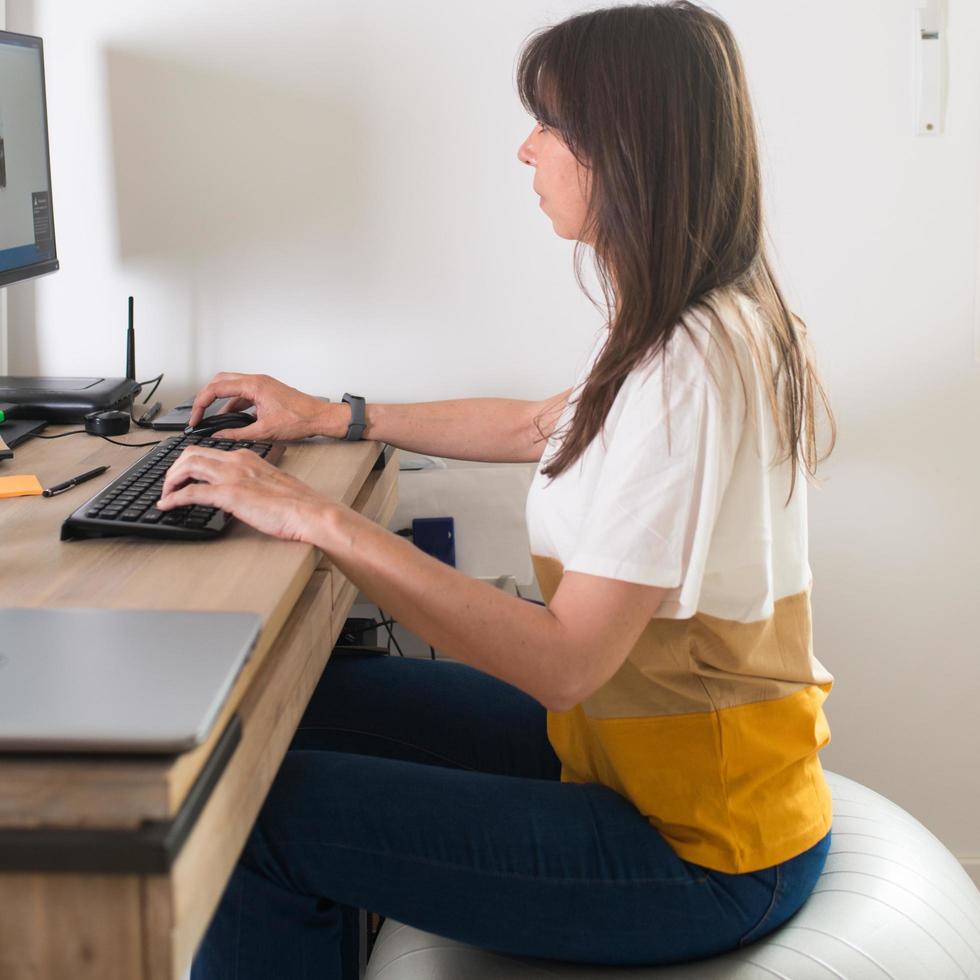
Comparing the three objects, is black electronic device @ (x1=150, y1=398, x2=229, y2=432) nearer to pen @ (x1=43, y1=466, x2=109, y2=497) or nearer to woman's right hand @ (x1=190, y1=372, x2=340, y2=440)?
woman's right hand @ (x1=190, y1=372, x2=340, y2=440)

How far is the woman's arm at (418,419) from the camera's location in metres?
1.49

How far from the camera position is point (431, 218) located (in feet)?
5.99

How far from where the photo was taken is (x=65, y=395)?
1608 mm

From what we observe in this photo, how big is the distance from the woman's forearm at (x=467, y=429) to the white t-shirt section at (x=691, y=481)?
0.49 meters

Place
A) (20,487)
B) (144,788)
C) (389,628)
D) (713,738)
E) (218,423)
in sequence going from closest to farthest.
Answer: (144,788), (713,738), (20,487), (218,423), (389,628)

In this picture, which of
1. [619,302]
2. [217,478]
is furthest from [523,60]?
[217,478]

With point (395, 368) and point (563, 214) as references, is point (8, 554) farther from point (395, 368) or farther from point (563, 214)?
point (395, 368)

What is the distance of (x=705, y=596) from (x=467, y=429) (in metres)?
0.61

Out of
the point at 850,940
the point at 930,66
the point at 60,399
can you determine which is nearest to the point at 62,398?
the point at 60,399

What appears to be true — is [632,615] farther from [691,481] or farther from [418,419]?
[418,419]

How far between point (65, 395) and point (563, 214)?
82 centimetres

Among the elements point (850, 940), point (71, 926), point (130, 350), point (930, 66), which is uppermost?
point (930, 66)

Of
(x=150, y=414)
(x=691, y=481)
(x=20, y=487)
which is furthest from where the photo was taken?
(x=150, y=414)

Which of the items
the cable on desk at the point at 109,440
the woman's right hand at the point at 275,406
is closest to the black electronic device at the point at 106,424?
the cable on desk at the point at 109,440
